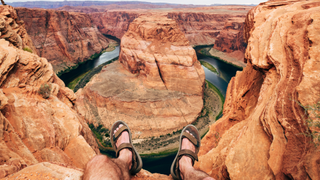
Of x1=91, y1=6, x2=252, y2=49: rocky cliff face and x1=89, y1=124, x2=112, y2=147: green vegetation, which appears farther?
x1=91, y1=6, x2=252, y2=49: rocky cliff face

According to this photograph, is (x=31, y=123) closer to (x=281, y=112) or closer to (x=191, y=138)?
(x=191, y=138)

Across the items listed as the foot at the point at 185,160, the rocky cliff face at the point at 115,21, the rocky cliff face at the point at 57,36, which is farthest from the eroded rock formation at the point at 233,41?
the foot at the point at 185,160

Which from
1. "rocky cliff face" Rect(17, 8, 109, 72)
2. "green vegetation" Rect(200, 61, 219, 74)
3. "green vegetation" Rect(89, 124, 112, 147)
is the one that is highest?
"rocky cliff face" Rect(17, 8, 109, 72)

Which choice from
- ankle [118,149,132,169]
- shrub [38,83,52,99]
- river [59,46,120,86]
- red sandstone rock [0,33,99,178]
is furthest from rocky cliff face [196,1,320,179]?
river [59,46,120,86]

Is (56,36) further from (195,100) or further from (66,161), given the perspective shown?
(66,161)

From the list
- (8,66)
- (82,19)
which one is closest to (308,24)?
(8,66)

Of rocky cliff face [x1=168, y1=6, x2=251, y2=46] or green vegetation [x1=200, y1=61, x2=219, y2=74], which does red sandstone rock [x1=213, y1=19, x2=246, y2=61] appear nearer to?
rocky cliff face [x1=168, y1=6, x2=251, y2=46]
